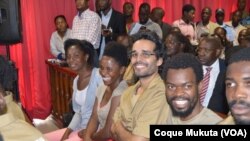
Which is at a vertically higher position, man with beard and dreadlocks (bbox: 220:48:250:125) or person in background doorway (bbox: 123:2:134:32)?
person in background doorway (bbox: 123:2:134:32)

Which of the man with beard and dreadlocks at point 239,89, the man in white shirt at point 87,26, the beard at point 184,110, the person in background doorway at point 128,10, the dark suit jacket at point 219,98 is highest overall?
the person in background doorway at point 128,10

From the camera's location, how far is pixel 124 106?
2.41m

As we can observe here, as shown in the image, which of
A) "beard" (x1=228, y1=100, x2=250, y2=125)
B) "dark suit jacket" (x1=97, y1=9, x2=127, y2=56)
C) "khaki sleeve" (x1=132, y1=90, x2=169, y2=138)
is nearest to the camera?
"beard" (x1=228, y1=100, x2=250, y2=125)

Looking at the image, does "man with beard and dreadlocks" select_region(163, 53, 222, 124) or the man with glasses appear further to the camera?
the man with glasses

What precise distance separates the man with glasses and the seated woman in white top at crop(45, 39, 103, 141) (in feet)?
2.21

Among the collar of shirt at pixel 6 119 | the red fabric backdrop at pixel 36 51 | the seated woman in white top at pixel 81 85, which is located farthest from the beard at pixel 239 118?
the red fabric backdrop at pixel 36 51

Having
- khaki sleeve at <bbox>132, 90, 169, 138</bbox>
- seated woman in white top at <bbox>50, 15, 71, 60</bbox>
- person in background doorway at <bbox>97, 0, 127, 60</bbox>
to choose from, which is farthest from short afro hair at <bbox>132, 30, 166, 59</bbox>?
seated woman in white top at <bbox>50, 15, 71, 60</bbox>

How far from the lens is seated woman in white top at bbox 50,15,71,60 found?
5.34m

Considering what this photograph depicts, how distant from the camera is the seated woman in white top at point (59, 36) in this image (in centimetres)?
534

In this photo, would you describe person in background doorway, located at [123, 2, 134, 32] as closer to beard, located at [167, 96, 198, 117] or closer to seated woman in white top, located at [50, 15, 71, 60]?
seated woman in white top, located at [50, 15, 71, 60]

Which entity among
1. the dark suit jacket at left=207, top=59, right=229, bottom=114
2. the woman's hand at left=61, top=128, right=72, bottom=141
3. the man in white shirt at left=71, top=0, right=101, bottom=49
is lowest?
the woman's hand at left=61, top=128, right=72, bottom=141

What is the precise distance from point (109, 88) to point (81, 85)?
43 centimetres

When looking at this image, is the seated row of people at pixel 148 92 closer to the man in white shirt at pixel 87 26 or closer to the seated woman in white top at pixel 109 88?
the seated woman in white top at pixel 109 88

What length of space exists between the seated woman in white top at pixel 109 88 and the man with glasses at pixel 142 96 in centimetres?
21
